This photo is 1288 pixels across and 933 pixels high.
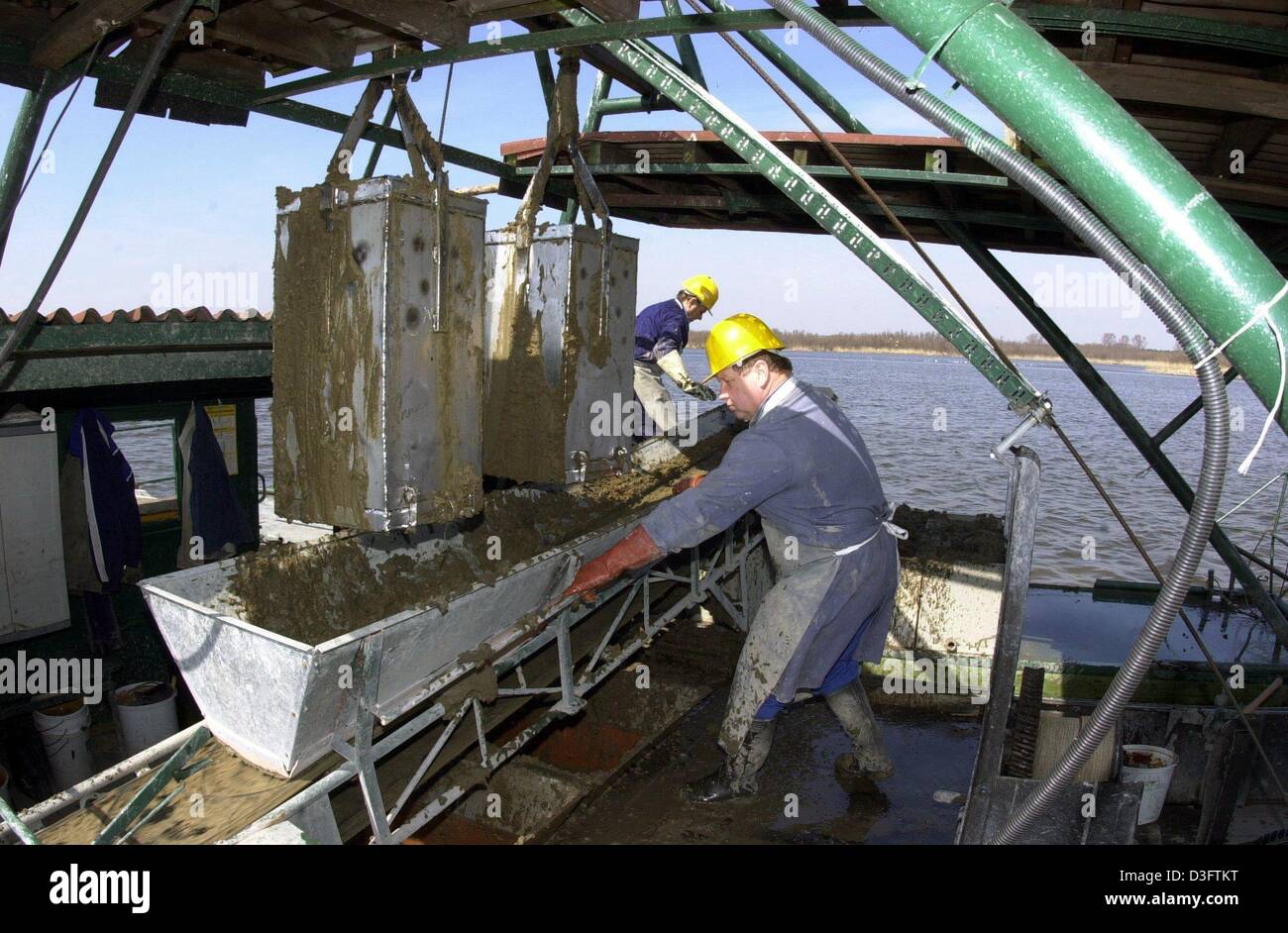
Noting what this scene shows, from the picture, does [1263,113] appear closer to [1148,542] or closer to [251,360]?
[251,360]

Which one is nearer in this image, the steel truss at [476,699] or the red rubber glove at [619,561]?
the steel truss at [476,699]

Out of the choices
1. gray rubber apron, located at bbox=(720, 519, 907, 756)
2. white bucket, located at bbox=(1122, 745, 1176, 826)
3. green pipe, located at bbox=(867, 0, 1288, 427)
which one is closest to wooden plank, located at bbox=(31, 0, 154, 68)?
green pipe, located at bbox=(867, 0, 1288, 427)

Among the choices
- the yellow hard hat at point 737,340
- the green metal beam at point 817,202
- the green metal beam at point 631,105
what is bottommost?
the yellow hard hat at point 737,340

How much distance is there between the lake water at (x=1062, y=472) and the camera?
15.6m

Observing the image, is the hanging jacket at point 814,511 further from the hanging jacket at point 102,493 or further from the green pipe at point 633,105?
the hanging jacket at point 102,493

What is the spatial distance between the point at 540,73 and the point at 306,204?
2660 millimetres

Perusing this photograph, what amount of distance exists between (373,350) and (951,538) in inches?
198

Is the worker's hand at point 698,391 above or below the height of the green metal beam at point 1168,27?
below

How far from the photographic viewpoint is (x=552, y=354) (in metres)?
4.09

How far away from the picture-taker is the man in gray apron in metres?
4.02

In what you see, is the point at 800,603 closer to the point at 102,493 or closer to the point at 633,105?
the point at 633,105

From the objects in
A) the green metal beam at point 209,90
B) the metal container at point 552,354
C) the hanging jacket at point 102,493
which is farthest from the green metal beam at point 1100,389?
the hanging jacket at point 102,493

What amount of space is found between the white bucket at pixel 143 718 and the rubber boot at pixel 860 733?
4242mm

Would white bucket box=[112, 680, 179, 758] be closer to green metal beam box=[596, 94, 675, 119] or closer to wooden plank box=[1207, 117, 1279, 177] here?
green metal beam box=[596, 94, 675, 119]
